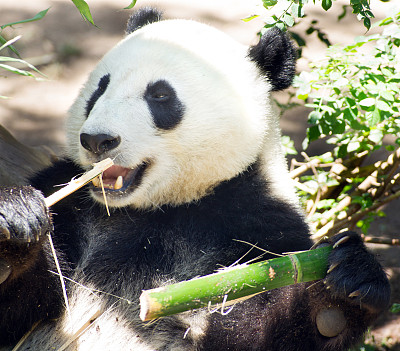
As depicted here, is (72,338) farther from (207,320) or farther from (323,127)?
(323,127)

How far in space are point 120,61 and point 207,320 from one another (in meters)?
1.39

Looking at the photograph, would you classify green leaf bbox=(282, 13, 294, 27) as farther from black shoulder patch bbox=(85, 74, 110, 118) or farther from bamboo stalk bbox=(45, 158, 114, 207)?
bamboo stalk bbox=(45, 158, 114, 207)

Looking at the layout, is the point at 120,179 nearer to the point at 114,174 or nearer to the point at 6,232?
the point at 114,174

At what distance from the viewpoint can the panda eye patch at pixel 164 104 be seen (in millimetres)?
2836

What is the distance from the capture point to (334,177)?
4.55 metres

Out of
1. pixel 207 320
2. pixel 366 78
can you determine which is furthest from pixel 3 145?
pixel 366 78

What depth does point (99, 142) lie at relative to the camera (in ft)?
8.38

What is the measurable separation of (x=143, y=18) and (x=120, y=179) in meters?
1.28

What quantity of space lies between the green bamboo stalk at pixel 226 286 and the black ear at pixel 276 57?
124 cm

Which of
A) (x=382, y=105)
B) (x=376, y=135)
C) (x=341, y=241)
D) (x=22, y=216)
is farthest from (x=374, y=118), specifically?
(x=22, y=216)

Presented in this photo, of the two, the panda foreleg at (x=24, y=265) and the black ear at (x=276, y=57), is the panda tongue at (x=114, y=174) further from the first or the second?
the black ear at (x=276, y=57)

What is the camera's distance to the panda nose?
255 centimetres

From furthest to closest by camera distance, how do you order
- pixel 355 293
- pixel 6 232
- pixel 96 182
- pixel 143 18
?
pixel 143 18 → pixel 96 182 → pixel 355 293 → pixel 6 232

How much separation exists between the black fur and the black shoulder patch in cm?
35
